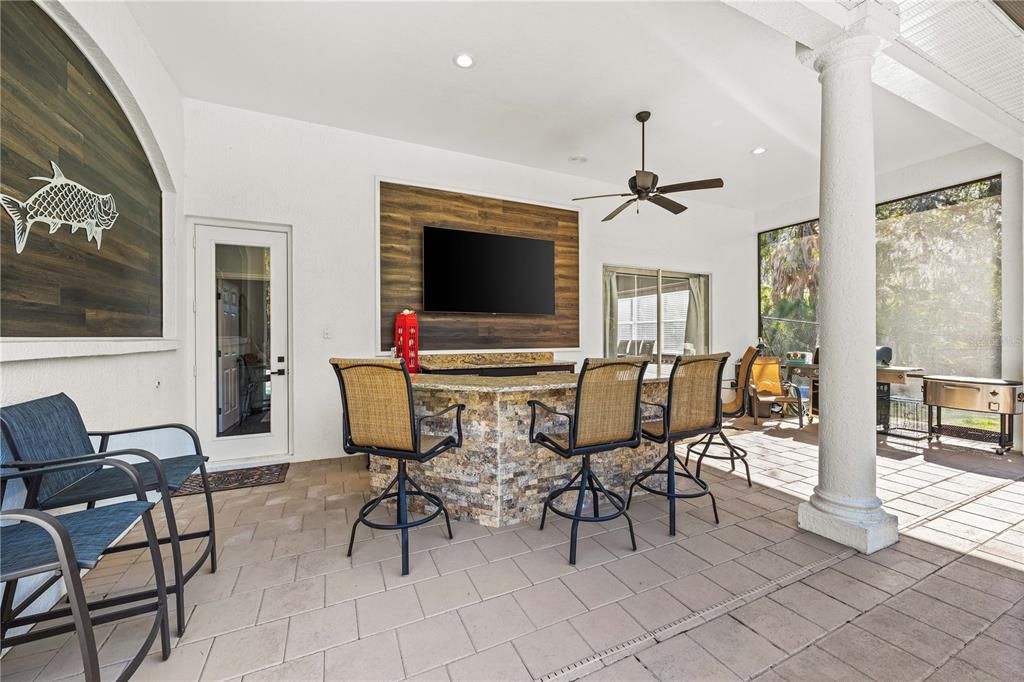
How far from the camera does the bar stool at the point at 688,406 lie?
2482 millimetres

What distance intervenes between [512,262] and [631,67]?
235 cm

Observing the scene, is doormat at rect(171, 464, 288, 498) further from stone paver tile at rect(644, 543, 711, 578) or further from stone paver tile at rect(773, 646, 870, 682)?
stone paver tile at rect(773, 646, 870, 682)

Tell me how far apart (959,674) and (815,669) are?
1.60 ft

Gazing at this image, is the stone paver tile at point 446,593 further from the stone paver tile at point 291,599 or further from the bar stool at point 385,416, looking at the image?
the stone paver tile at point 291,599

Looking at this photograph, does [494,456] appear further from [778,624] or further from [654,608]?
[778,624]

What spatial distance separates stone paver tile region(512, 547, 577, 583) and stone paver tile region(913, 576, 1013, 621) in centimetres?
162

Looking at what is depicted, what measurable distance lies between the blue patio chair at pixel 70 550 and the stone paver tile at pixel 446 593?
929 millimetres

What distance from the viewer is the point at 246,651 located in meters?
1.60

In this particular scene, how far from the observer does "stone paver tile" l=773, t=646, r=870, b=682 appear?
4.84 feet

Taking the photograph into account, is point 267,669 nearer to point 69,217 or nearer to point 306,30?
point 69,217

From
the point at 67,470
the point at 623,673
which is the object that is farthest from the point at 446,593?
the point at 67,470

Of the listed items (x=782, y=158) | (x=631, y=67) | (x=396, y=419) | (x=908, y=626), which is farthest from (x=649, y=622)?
(x=782, y=158)

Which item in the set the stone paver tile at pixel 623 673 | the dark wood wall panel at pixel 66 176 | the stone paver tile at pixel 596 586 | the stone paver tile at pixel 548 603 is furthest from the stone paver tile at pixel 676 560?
the dark wood wall panel at pixel 66 176

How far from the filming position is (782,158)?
498cm
